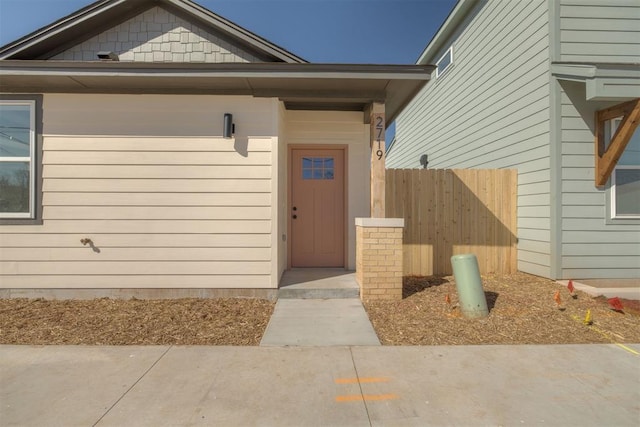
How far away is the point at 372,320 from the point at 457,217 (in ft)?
10.7

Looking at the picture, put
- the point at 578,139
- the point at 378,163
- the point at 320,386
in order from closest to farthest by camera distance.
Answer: the point at 320,386 < the point at 378,163 < the point at 578,139

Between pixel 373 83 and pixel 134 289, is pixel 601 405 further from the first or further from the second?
pixel 134 289

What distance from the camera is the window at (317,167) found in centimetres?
661

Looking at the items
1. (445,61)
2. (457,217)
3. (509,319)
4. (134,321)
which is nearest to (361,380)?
(509,319)

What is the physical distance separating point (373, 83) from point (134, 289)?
181 inches

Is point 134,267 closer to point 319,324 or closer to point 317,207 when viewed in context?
point 319,324

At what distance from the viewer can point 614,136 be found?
5.26 m

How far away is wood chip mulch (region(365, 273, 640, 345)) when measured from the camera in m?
3.73

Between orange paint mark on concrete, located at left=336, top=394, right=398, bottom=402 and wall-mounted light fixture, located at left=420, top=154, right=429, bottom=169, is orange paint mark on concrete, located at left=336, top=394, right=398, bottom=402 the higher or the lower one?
the lower one

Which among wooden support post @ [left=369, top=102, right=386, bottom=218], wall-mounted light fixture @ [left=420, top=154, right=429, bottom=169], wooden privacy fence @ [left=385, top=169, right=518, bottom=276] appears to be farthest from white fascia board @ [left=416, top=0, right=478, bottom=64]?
wooden support post @ [left=369, top=102, right=386, bottom=218]

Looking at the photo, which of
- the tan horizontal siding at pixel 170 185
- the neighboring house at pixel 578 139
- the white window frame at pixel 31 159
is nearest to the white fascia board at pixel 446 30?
the neighboring house at pixel 578 139

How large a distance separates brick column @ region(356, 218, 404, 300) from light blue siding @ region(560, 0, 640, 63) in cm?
413

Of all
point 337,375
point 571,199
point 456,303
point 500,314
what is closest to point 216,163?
point 337,375

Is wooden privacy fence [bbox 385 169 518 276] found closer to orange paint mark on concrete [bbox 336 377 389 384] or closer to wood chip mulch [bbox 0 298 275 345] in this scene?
wood chip mulch [bbox 0 298 275 345]
